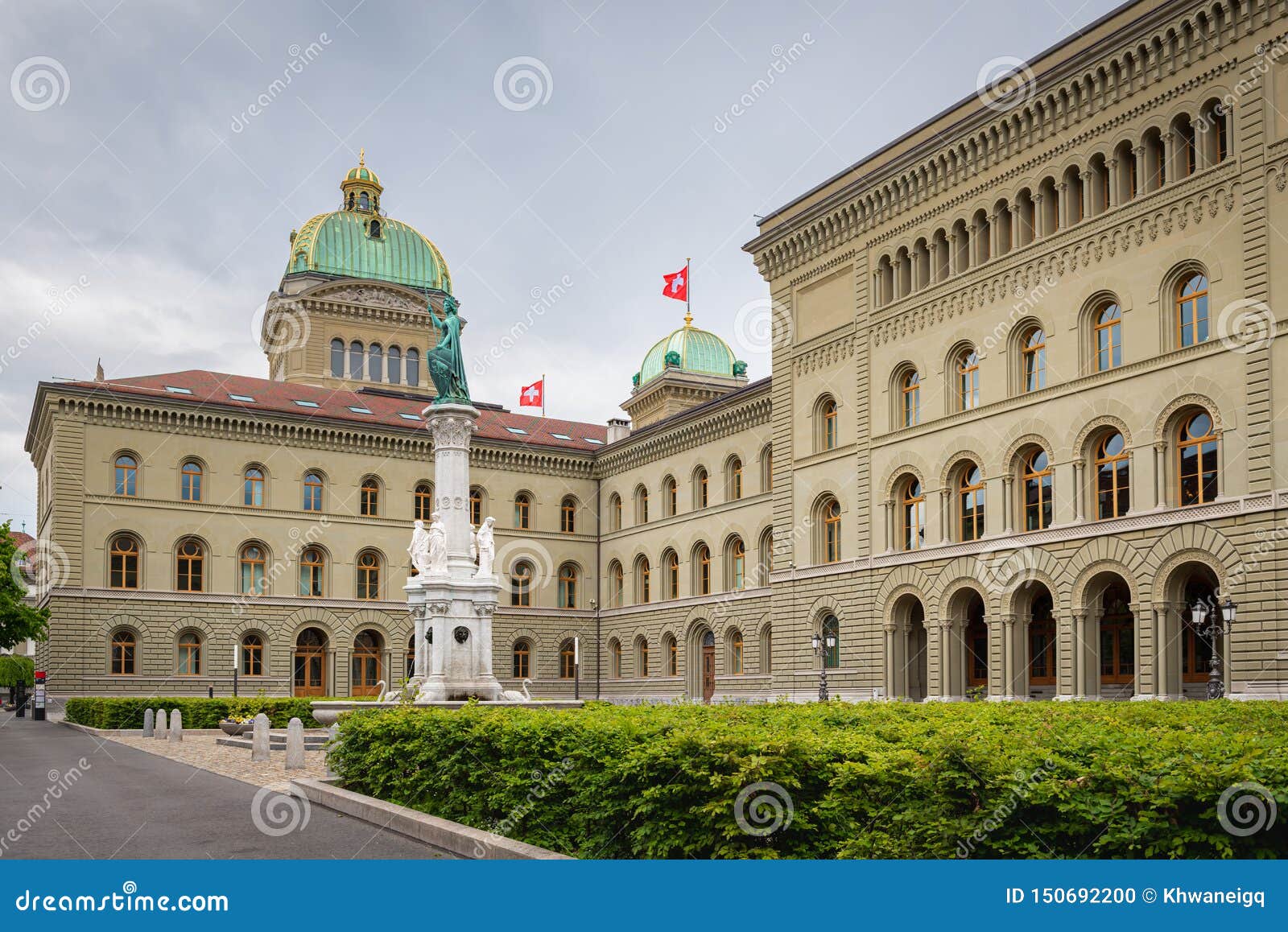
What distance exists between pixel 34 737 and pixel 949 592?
92.7ft

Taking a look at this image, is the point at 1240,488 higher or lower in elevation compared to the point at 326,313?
lower

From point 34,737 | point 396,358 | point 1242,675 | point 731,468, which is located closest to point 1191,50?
point 1242,675

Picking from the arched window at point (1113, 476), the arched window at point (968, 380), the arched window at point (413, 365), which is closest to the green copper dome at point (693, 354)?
the arched window at point (413, 365)

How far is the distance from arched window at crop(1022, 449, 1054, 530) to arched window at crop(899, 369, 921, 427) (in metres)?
5.06

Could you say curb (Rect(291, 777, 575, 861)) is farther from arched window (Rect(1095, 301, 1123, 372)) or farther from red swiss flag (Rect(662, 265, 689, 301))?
red swiss flag (Rect(662, 265, 689, 301))

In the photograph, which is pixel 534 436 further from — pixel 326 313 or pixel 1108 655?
pixel 1108 655

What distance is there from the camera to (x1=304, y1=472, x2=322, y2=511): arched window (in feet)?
205

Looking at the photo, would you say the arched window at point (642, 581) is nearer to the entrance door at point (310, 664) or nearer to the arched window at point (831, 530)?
the entrance door at point (310, 664)

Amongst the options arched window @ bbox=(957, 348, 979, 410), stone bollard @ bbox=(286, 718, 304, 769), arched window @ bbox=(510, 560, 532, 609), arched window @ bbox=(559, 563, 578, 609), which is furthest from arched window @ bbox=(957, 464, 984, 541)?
arched window @ bbox=(559, 563, 578, 609)

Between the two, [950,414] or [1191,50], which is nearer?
[1191,50]

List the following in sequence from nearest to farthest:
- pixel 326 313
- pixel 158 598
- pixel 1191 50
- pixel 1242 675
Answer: pixel 1242 675, pixel 1191 50, pixel 158 598, pixel 326 313

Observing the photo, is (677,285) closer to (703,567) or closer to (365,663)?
(703,567)

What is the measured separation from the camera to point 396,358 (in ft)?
253

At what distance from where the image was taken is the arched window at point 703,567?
59281 mm
